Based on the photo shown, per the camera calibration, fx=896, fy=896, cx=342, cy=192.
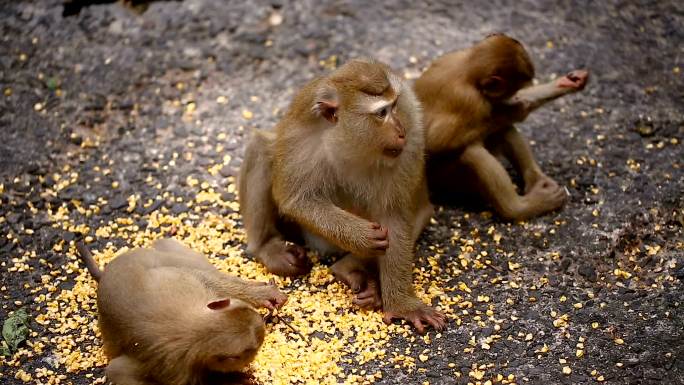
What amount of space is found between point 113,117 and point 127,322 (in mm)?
3324

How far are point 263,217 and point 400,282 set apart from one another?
1.25 metres

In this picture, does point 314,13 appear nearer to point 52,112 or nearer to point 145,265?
point 52,112

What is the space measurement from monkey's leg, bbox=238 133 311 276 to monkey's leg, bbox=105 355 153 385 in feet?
5.09

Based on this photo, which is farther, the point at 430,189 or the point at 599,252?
the point at 430,189

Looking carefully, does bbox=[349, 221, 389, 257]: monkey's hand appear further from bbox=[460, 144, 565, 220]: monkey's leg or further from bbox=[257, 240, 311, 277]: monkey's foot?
bbox=[460, 144, 565, 220]: monkey's leg

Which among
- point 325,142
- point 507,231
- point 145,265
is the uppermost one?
point 325,142

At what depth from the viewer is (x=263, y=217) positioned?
712 cm

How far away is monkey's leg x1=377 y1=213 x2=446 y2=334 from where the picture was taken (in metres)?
6.58

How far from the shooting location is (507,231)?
24.4ft

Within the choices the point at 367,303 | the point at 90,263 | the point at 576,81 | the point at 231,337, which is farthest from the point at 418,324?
the point at 576,81

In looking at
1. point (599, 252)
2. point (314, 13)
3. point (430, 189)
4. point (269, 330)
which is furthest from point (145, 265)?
point (314, 13)

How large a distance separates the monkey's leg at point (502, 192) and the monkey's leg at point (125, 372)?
3197 millimetres

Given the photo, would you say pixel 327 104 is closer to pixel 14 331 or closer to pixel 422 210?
pixel 422 210

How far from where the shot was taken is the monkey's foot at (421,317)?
6.50m
